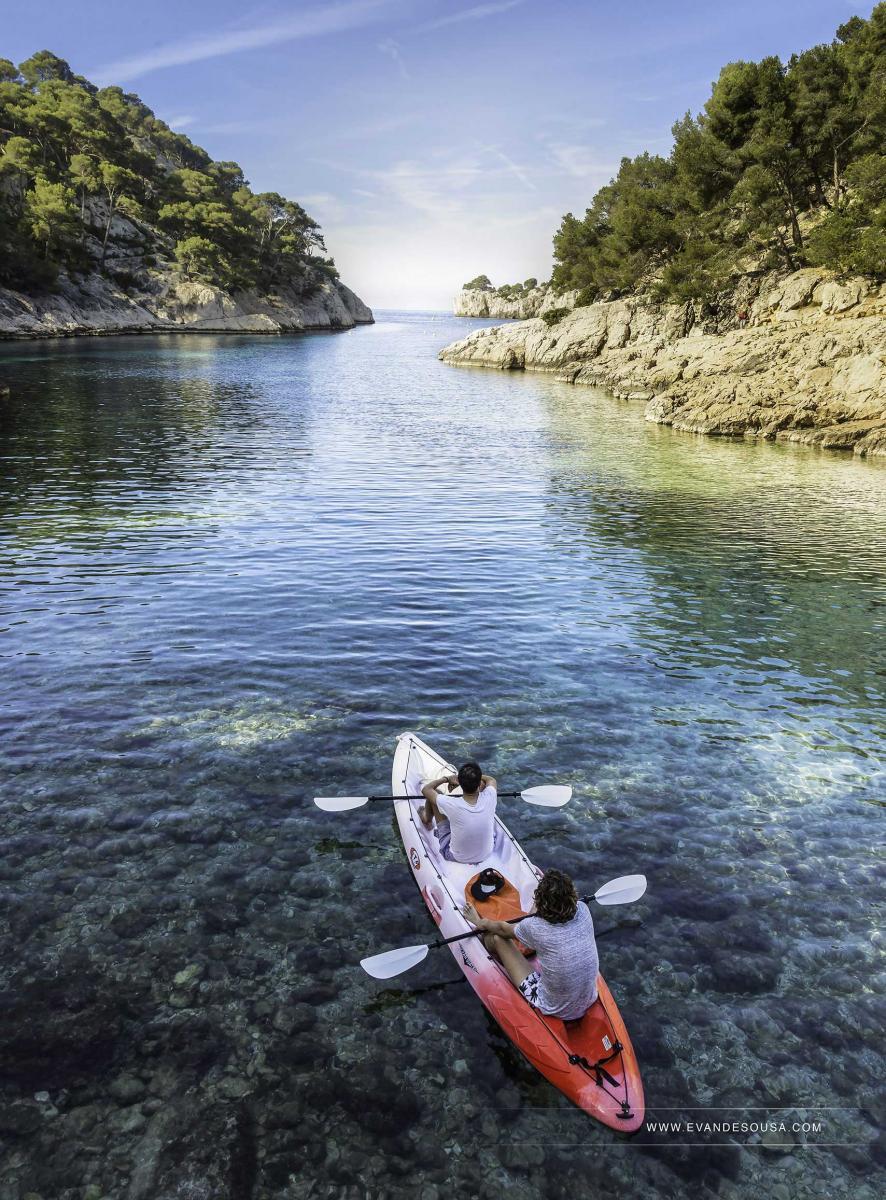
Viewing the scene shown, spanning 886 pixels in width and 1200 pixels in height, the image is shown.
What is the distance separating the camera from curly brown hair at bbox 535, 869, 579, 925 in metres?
7.24

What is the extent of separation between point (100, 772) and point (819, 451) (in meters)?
44.6

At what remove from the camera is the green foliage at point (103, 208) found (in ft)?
350

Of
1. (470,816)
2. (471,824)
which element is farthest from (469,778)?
(471,824)

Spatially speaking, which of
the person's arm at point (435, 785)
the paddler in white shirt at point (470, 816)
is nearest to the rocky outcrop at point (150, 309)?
the person's arm at point (435, 785)

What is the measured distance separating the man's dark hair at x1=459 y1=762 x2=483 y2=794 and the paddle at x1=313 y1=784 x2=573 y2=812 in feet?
5.03

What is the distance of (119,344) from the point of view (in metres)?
101

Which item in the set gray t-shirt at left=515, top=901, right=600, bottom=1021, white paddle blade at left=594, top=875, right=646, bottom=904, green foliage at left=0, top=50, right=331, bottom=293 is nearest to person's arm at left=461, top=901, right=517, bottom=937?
gray t-shirt at left=515, top=901, right=600, bottom=1021

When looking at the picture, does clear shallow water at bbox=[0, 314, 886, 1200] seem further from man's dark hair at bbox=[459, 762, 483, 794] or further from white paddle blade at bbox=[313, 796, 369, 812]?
man's dark hair at bbox=[459, 762, 483, 794]

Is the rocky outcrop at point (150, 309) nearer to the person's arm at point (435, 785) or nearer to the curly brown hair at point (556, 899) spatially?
the person's arm at point (435, 785)

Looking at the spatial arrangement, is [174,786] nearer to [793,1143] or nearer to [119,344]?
[793,1143]

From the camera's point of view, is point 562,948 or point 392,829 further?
point 392,829

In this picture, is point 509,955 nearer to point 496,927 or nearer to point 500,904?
point 496,927

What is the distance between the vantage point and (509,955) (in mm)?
8117

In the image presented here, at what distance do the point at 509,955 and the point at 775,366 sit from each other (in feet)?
172
